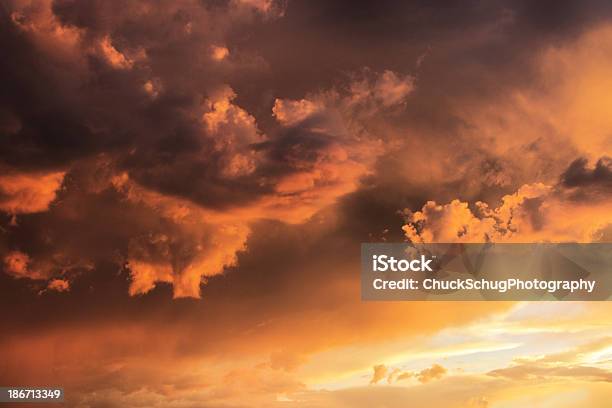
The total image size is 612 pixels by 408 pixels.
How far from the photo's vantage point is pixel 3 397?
15430mm

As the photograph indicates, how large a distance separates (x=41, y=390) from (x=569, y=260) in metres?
10.5

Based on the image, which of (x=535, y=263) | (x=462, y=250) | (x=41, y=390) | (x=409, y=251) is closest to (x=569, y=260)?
(x=535, y=263)

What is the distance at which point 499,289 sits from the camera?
15273 millimetres

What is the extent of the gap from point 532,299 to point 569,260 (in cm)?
107

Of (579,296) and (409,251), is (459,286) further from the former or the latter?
(579,296)

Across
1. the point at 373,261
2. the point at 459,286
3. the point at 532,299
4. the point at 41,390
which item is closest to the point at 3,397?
the point at 41,390

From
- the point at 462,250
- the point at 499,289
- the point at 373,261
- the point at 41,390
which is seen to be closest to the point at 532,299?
the point at 499,289

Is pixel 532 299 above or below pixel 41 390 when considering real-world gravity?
above

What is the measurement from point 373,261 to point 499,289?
8.06 feet

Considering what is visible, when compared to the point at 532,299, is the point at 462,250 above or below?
above

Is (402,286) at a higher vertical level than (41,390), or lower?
higher

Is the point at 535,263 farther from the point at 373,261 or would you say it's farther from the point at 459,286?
the point at 373,261

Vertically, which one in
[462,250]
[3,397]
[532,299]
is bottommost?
[3,397]

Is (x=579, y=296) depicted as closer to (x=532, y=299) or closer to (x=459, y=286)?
(x=532, y=299)
